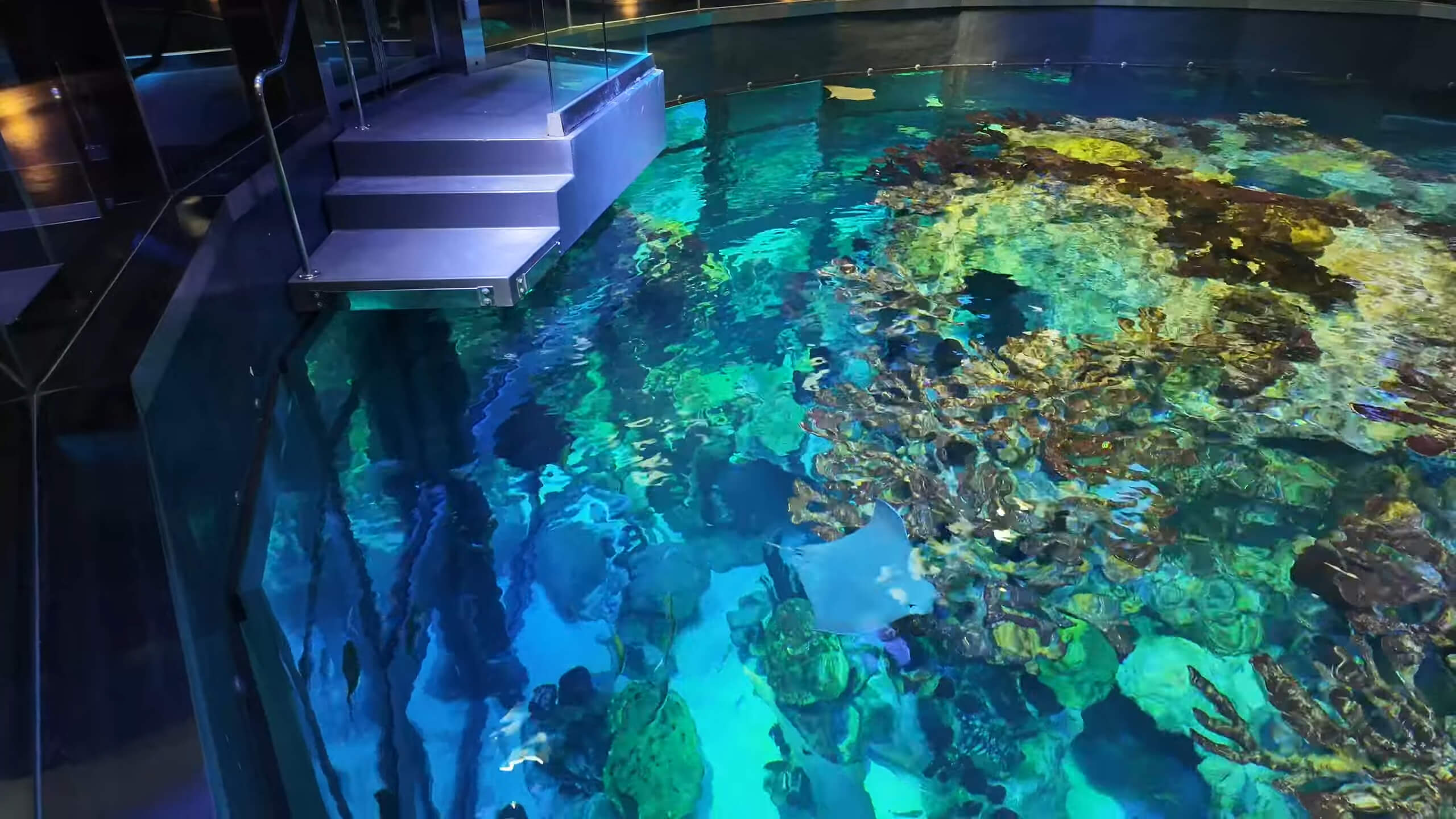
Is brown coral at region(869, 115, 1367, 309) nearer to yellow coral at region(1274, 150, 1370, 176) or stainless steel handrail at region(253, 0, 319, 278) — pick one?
yellow coral at region(1274, 150, 1370, 176)

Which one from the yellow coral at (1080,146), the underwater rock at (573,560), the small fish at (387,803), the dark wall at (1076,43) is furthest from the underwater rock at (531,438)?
the dark wall at (1076,43)

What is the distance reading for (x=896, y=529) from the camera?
289 cm

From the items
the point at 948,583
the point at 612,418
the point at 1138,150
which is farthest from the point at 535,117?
the point at 1138,150

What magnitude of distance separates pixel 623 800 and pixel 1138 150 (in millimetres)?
6424

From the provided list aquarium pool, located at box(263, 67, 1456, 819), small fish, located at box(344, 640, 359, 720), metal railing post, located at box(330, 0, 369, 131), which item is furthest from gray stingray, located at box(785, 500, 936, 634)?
metal railing post, located at box(330, 0, 369, 131)

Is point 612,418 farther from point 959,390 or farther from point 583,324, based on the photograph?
point 959,390

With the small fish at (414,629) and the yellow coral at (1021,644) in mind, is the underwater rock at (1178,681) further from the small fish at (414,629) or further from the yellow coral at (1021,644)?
the small fish at (414,629)

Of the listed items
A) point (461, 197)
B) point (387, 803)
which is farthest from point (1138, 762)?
point (461, 197)

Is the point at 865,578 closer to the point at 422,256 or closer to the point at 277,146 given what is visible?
the point at 422,256

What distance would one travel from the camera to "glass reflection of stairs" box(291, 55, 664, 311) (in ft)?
11.0

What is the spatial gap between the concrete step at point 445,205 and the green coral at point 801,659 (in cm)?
218

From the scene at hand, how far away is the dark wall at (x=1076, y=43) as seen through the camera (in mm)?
8320

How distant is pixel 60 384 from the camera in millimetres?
1916

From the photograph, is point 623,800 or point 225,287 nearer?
point 623,800
